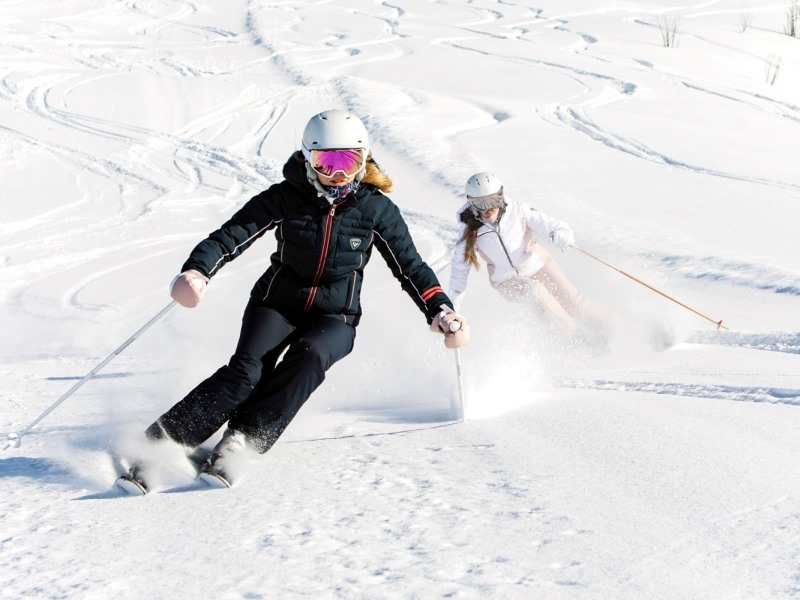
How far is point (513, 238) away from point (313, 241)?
2796 millimetres

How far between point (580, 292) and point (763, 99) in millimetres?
8754

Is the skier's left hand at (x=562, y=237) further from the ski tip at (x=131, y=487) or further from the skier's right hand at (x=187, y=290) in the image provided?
the ski tip at (x=131, y=487)

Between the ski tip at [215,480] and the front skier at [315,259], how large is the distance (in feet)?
→ 1.40

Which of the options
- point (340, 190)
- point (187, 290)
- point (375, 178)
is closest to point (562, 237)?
point (375, 178)

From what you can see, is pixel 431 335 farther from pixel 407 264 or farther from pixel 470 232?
pixel 407 264

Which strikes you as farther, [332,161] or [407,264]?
[407,264]

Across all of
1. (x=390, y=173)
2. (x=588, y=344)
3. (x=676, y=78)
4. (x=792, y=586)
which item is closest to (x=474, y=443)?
(x=792, y=586)

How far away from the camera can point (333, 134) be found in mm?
3594

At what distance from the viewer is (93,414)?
4.14 metres

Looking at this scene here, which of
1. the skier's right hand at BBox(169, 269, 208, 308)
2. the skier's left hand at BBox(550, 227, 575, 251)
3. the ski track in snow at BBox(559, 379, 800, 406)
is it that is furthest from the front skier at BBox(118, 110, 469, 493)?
the skier's left hand at BBox(550, 227, 575, 251)

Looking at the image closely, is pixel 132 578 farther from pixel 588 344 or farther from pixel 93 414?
pixel 588 344

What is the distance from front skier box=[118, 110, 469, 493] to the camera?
3426mm

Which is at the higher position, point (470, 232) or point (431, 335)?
point (470, 232)

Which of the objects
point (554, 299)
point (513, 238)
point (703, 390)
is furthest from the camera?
point (554, 299)
